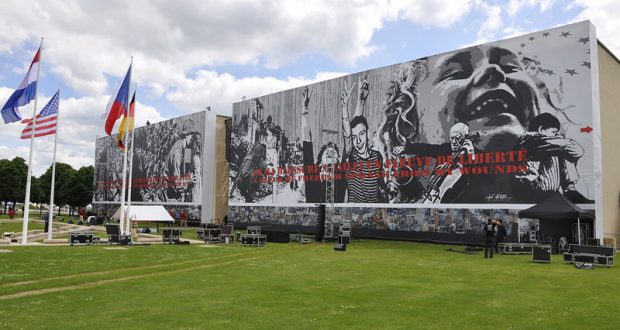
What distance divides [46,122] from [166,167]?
3809 cm

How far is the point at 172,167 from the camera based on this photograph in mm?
64812

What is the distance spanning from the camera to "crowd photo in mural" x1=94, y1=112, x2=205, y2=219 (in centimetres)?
6088

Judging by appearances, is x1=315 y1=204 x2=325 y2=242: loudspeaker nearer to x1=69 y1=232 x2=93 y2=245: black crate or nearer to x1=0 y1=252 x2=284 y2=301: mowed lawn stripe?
x1=69 y1=232 x2=93 y2=245: black crate

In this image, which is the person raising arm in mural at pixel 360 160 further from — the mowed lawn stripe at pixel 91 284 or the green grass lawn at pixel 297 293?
the mowed lawn stripe at pixel 91 284

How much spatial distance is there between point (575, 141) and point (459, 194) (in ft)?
25.9

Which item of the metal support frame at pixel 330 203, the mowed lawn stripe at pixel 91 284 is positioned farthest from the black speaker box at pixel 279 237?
the mowed lawn stripe at pixel 91 284

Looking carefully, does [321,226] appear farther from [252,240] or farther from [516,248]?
[516,248]

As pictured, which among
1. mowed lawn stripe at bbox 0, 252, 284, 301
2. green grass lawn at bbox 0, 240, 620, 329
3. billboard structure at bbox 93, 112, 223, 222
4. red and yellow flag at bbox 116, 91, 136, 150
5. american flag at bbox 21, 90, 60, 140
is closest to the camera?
green grass lawn at bbox 0, 240, 620, 329

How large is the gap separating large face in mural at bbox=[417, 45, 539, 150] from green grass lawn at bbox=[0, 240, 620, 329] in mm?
12132

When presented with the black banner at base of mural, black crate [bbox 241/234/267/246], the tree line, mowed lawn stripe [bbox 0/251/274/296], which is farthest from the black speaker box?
the tree line

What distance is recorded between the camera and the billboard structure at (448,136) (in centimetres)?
2994

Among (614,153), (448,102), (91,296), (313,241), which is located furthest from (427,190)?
(91,296)

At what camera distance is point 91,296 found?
43.4ft

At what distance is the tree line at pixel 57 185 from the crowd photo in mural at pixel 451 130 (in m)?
57.9
